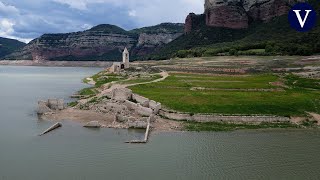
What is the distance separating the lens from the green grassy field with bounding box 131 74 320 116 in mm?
51938

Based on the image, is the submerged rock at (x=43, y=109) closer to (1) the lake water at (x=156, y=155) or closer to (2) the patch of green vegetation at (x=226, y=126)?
(1) the lake water at (x=156, y=155)

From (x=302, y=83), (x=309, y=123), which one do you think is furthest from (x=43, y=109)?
(x=302, y=83)

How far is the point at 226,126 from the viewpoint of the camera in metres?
46.9

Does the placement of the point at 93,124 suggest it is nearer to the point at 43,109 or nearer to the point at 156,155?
the point at 43,109

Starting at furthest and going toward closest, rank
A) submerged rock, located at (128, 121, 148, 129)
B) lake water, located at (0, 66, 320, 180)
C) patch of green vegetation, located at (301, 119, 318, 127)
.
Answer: patch of green vegetation, located at (301, 119, 318, 127)
submerged rock, located at (128, 121, 148, 129)
lake water, located at (0, 66, 320, 180)

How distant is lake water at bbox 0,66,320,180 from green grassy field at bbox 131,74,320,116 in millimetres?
7179

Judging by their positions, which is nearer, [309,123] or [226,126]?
[226,126]

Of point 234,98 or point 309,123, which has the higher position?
point 234,98

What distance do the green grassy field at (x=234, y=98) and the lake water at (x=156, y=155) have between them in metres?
7.18

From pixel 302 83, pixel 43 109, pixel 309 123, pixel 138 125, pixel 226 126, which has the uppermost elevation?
pixel 302 83

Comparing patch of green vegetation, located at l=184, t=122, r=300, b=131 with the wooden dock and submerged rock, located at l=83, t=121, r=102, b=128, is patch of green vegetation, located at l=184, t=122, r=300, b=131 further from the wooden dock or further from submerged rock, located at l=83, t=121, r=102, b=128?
the wooden dock

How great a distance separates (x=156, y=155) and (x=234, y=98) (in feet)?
79.9

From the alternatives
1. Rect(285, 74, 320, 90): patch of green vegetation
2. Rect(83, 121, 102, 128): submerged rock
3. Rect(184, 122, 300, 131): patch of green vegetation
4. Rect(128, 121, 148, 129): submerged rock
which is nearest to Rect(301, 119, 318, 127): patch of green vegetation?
Rect(184, 122, 300, 131): patch of green vegetation

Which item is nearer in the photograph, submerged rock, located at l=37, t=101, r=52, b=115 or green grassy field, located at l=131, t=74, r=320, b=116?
green grassy field, located at l=131, t=74, r=320, b=116
